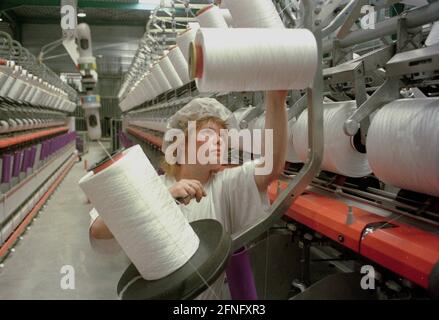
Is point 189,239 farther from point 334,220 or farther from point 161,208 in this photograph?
point 334,220

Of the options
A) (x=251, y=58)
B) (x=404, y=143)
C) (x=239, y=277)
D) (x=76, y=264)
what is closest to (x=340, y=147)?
(x=404, y=143)

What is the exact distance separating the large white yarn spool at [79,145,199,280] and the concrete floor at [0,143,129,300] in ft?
4.99

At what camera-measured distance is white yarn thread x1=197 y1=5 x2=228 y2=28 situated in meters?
1.70

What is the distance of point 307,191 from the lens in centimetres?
202

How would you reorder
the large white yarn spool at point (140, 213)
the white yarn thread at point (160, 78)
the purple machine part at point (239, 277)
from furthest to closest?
the white yarn thread at point (160, 78)
the purple machine part at point (239, 277)
the large white yarn spool at point (140, 213)

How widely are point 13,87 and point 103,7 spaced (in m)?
3.00

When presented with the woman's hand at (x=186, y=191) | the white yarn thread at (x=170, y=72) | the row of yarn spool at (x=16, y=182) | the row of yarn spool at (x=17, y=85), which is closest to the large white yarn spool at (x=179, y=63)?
the white yarn thread at (x=170, y=72)

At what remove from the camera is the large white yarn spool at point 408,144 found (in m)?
1.21

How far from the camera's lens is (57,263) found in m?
3.90

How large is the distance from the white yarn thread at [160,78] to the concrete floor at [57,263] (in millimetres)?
699

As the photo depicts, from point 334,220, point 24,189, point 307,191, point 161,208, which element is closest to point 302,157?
point 307,191

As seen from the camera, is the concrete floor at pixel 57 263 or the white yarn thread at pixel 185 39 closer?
the white yarn thread at pixel 185 39

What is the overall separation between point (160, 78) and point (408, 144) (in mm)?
2214

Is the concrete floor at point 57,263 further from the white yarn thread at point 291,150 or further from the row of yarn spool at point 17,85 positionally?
the row of yarn spool at point 17,85
